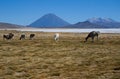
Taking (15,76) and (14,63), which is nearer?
(15,76)

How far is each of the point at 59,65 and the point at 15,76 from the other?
4.84 m

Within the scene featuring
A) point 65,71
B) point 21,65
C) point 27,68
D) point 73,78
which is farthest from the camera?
point 21,65

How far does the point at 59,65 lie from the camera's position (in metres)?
22.4

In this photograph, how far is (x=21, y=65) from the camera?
2253cm

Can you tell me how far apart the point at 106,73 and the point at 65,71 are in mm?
2793

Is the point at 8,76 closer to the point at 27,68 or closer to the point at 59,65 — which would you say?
the point at 27,68

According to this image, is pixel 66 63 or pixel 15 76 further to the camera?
pixel 66 63

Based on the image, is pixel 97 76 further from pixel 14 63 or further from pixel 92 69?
pixel 14 63

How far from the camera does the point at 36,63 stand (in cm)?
2341

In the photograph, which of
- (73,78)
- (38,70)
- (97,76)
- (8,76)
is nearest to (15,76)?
(8,76)

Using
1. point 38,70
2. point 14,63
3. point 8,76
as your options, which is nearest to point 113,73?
point 38,70

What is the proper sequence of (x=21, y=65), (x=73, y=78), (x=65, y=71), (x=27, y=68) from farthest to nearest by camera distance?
(x=21, y=65) < (x=27, y=68) < (x=65, y=71) < (x=73, y=78)

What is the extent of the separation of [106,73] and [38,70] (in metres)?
4.69

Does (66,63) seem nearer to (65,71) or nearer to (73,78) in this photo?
(65,71)
